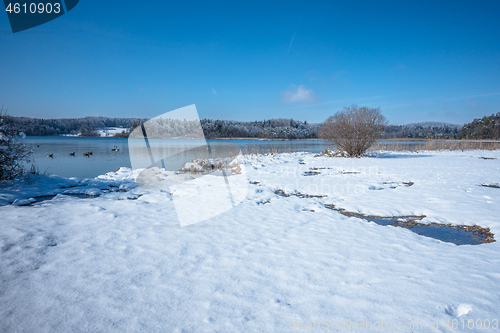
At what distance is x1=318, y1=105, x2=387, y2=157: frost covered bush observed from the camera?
1512cm

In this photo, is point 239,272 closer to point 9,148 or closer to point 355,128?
point 9,148

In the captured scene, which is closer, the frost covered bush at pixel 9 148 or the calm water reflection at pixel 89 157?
the frost covered bush at pixel 9 148

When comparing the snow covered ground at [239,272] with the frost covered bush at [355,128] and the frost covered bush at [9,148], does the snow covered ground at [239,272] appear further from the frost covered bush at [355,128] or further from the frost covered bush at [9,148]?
the frost covered bush at [355,128]

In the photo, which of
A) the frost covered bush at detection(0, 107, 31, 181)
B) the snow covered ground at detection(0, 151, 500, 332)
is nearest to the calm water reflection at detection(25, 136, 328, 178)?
the frost covered bush at detection(0, 107, 31, 181)

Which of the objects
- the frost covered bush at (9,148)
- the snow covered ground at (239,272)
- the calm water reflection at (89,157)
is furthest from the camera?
the calm water reflection at (89,157)

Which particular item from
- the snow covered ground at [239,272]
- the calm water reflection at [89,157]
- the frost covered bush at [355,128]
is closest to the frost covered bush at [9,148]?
the snow covered ground at [239,272]

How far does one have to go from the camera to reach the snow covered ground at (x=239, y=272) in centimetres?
189

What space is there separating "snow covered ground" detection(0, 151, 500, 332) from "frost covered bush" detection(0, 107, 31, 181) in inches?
89.2

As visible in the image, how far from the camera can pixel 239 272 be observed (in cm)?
259

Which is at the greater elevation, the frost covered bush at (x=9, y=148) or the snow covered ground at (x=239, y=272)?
the frost covered bush at (x=9, y=148)

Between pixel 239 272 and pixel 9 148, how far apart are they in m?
7.36

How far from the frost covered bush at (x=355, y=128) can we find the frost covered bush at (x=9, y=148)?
15.1 metres

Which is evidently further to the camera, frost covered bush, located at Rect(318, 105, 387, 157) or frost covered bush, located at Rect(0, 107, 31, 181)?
frost covered bush, located at Rect(318, 105, 387, 157)

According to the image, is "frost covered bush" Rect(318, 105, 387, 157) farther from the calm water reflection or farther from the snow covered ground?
the snow covered ground
